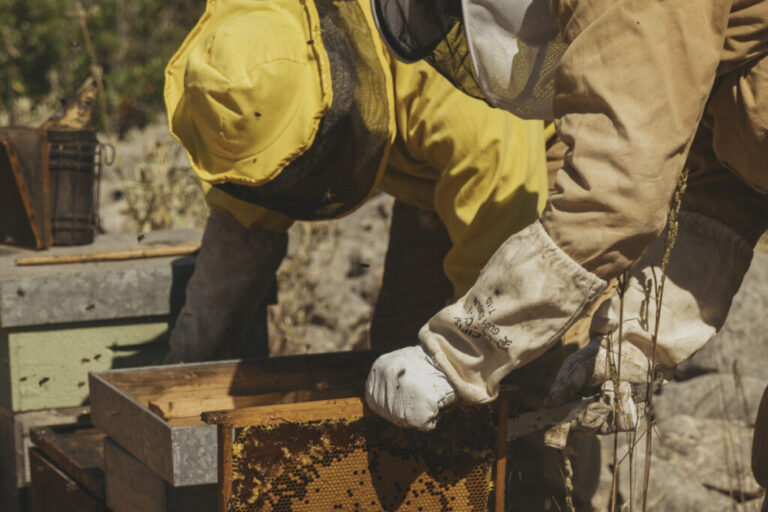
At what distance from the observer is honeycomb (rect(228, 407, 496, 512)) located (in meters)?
2.27

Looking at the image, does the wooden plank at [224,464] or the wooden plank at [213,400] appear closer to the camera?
the wooden plank at [224,464]

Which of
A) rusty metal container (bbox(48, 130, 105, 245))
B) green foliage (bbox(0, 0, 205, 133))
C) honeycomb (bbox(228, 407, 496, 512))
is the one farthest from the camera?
green foliage (bbox(0, 0, 205, 133))

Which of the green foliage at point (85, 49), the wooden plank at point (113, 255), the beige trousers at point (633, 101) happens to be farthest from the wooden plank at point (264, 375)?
the green foliage at point (85, 49)

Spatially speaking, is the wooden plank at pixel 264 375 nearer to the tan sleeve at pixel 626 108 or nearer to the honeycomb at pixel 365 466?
the honeycomb at pixel 365 466

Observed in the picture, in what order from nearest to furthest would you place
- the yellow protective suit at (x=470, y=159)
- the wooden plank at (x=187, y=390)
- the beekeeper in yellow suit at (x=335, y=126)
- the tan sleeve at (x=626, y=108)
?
the tan sleeve at (x=626, y=108) < the wooden plank at (x=187, y=390) < the beekeeper in yellow suit at (x=335, y=126) < the yellow protective suit at (x=470, y=159)

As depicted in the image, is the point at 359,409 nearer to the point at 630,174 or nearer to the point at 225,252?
the point at 630,174

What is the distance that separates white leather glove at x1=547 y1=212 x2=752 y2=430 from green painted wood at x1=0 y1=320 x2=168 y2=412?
1.59 metres

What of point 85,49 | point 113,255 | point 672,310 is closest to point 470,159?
point 672,310

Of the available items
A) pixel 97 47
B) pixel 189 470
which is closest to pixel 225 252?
pixel 189 470

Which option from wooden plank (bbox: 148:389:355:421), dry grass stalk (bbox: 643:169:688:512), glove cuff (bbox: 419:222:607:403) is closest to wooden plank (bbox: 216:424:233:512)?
glove cuff (bbox: 419:222:607:403)

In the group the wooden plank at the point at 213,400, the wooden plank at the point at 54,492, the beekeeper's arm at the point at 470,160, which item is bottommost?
the wooden plank at the point at 54,492

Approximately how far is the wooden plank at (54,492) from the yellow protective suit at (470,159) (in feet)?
3.85

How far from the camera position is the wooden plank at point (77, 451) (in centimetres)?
290

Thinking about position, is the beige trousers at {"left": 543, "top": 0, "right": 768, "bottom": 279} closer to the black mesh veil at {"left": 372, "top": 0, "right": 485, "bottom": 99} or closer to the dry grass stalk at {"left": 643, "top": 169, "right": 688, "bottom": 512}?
the dry grass stalk at {"left": 643, "top": 169, "right": 688, "bottom": 512}
